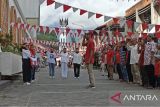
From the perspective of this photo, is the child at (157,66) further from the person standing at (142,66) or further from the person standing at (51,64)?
the person standing at (51,64)

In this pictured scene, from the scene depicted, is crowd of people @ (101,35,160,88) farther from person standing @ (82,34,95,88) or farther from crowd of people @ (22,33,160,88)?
person standing @ (82,34,95,88)

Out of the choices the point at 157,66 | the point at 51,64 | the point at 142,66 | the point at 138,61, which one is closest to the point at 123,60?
the point at 138,61

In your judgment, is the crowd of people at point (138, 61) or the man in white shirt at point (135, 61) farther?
the man in white shirt at point (135, 61)

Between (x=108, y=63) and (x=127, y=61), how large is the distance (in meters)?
2.97

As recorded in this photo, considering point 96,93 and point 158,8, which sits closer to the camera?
point 96,93

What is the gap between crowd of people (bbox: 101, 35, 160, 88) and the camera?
16453 millimetres

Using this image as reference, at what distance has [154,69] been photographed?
16406 millimetres

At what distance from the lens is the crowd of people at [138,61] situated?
648 inches

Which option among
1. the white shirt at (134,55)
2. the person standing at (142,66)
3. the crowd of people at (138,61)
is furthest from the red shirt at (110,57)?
the person standing at (142,66)

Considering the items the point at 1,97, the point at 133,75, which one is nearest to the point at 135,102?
the point at 1,97

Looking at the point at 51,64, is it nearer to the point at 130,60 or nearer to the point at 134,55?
the point at 130,60

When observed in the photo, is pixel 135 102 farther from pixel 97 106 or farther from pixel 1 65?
pixel 1 65

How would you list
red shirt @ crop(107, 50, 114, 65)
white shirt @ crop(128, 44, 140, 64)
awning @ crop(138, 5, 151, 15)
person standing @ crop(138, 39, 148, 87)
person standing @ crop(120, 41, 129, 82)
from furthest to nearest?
awning @ crop(138, 5, 151, 15) < red shirt @ crop(107, 50, 114, 65) < person standing @ crop(120, 41, 129, 82) < white shirt @ crop(128, 44, 140, 64) < person standing @ crop(138, 39, 148, 87)

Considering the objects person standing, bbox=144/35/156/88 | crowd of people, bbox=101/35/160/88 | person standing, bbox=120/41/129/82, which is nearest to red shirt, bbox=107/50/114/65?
crowd of people, bbox=101/35/160/88
